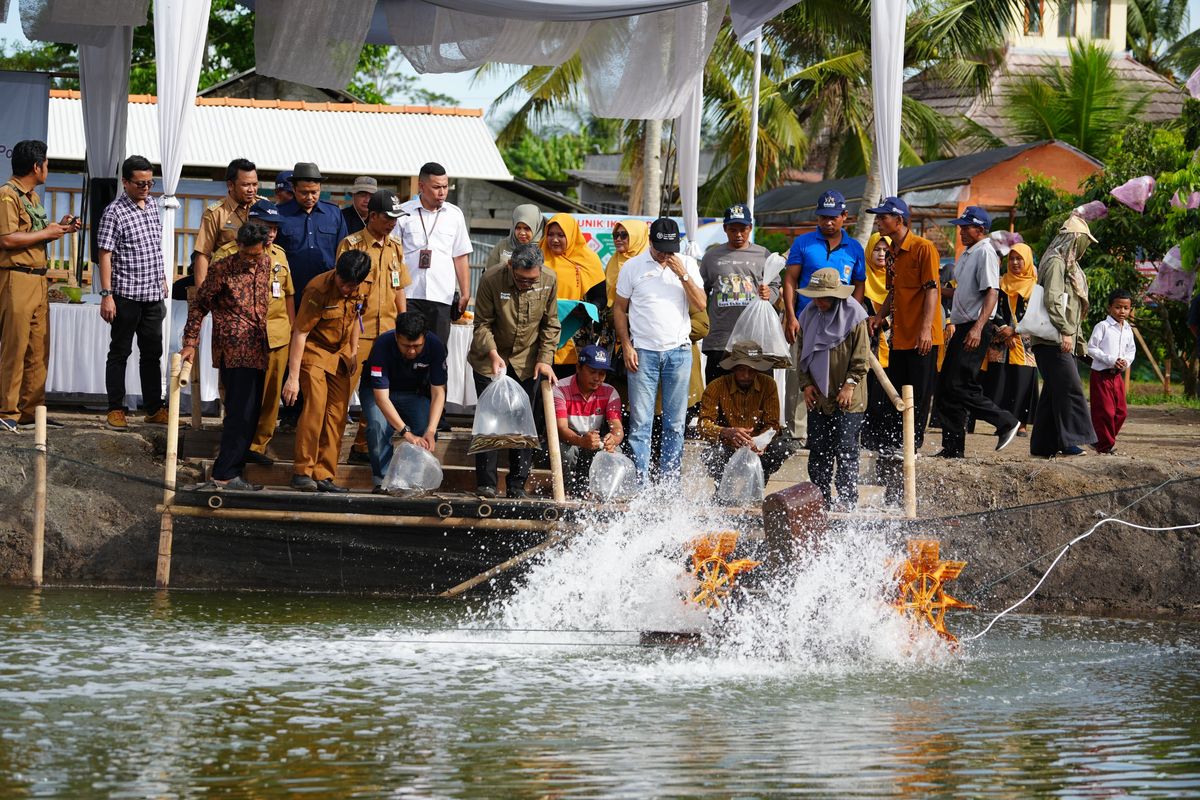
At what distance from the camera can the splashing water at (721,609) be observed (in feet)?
27.5

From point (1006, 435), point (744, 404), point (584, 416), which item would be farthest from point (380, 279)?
point (1006, 435)

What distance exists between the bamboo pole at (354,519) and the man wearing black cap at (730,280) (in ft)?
Result: 6.54

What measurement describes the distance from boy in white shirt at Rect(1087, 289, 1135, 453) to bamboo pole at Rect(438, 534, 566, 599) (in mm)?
5274

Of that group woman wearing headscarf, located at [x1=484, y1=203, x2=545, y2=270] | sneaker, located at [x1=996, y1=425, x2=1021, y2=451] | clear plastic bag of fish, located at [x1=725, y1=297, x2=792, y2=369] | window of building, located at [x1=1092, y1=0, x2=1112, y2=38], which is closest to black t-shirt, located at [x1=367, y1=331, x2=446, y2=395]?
woman wearing headscarf, located at [x1=484, y1=203, x2=545, y2=270]

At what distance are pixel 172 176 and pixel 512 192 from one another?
694 inches

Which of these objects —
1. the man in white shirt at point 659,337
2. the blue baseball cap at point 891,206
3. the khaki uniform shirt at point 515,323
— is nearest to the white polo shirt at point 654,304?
Answer: the man in white shirt at point 659,337

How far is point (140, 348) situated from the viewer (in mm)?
11055

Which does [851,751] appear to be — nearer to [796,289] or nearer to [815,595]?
[815,595]

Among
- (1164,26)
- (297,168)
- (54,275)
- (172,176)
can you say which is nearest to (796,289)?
(297,168)

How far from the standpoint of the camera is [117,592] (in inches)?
387

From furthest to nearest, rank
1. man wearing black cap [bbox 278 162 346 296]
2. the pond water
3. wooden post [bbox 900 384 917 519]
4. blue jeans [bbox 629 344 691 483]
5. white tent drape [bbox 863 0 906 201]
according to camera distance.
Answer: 1. man wearing black cap [bbox 278 162 346 296]
2. white tent drape [bbox 863 0 906 201]
3. blue jeans [bbox 629 344 691 483]
4. wooden post [bbox 900 384 917 519]
5. the pond water

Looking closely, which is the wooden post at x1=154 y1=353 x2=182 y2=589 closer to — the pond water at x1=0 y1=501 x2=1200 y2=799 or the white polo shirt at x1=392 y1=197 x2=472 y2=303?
the pond water at x1=0 y1=501 x2=1200 y2=799

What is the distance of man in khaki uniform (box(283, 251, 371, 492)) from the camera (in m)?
9.80

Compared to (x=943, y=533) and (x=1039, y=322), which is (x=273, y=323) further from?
(x=1039, y=322)
